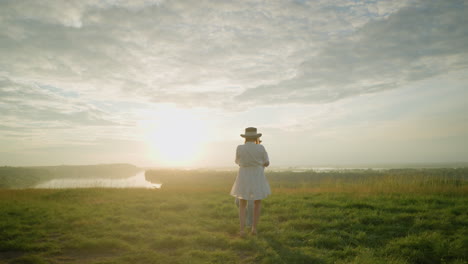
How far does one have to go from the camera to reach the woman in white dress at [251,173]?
650 cm

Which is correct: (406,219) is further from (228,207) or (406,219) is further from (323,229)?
(228,207)

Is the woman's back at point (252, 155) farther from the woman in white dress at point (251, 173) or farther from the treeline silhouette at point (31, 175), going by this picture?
the treeline silhouette at point (31, 175)

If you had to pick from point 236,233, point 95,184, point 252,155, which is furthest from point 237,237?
point 95,184

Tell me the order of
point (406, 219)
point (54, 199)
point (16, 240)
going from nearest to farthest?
point (16, 240), point (406, 219), point (54, 199)

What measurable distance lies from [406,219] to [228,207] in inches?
229

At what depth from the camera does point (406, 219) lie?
7.96 m

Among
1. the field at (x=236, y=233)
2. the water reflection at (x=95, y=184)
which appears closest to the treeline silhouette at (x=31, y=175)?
the water reflection at (x=95, y=184)

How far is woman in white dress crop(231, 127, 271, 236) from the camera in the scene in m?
6.50

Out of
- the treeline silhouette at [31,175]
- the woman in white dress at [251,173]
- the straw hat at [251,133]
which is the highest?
the straw hat at [251,133]

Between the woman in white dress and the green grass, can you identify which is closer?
the green grass

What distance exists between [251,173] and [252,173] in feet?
0.08

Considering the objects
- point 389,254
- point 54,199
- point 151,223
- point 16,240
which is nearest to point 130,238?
point 151,223

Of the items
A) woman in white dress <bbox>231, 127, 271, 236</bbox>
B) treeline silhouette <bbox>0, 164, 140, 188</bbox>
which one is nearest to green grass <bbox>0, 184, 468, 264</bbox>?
woman in white dress <bbox>231, 127, 271, 236</bbox>

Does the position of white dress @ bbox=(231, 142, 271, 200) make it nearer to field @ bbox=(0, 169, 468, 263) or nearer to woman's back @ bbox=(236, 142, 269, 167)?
woman's back @ bbox=(236, 142, 269, 167)
